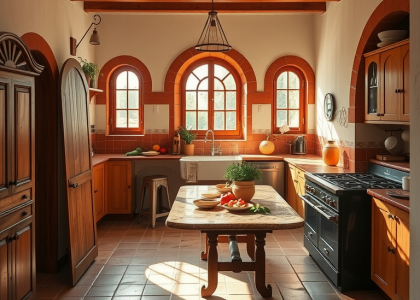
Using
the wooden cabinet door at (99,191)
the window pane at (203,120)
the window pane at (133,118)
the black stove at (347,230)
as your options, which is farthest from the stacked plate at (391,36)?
the window pane at (133,118)

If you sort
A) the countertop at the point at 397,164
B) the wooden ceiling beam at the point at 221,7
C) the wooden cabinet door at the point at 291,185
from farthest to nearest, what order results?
the wooden ceiling beam at the point at 221,7 < the wooden cabinet door at the point at 291,185 < the countertop at the point at 397,164

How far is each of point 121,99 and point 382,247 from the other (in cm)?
528

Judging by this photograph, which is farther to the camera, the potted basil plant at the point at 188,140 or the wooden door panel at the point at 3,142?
the potted basil plant at the point at 188,140

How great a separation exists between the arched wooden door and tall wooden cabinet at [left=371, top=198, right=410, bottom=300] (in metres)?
2.78

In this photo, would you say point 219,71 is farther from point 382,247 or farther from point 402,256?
point 402,256

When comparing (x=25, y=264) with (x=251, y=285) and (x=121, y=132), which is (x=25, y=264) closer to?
(x=251, y=285)

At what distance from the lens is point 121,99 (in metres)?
7.91

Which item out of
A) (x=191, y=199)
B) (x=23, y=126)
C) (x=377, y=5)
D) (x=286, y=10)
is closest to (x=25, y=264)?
(x=23, y=126)

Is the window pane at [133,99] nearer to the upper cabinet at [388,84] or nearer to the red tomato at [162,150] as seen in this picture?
the red tomato at [162,150]

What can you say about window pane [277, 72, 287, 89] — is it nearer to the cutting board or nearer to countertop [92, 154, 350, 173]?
countertop [92, 154, 350, 173]

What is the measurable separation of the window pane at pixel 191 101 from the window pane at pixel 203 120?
0.16m

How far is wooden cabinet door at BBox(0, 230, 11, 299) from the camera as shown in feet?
10.7

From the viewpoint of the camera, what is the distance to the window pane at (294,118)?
7.96 meters

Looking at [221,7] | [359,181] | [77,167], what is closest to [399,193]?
[359,181]
